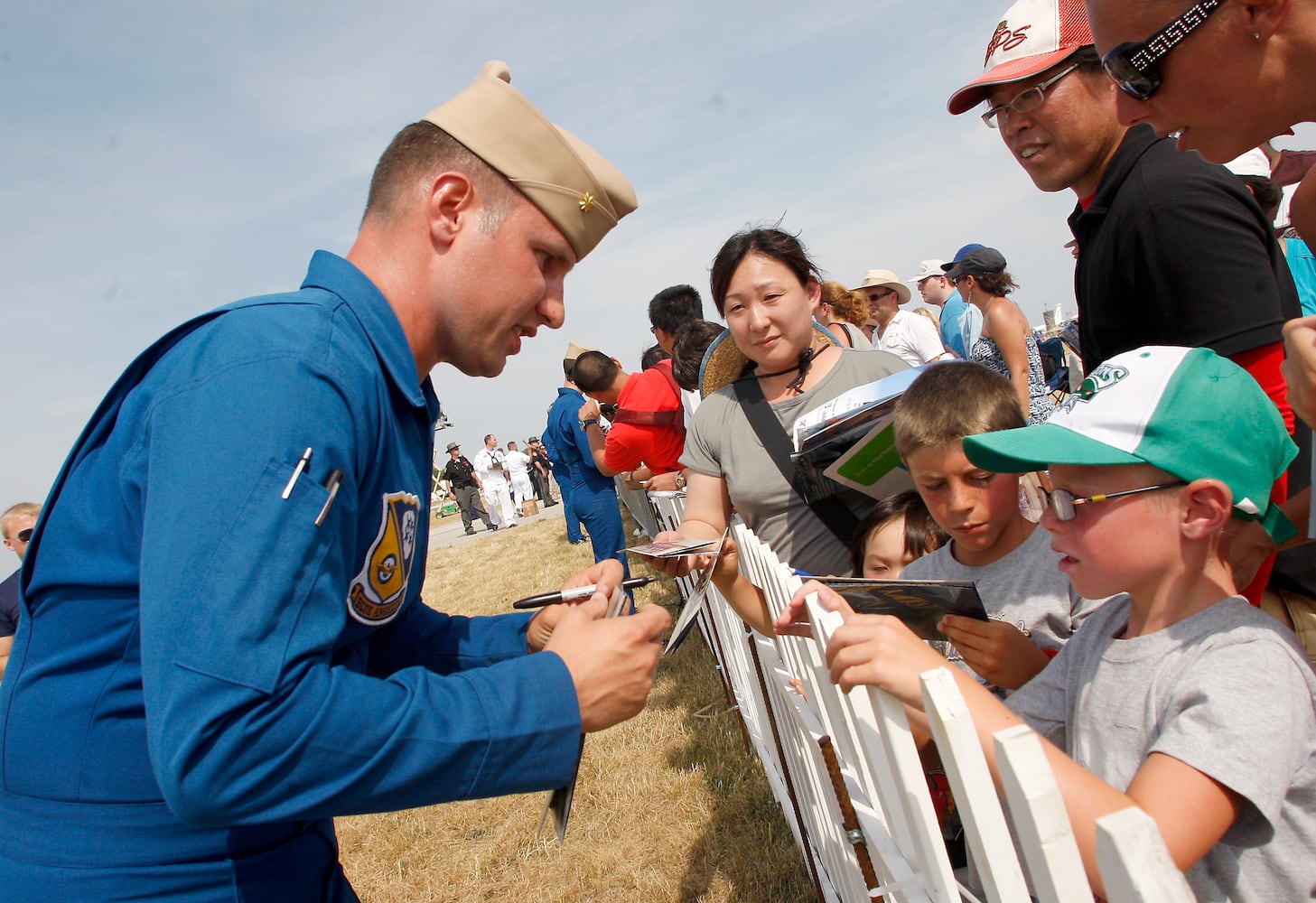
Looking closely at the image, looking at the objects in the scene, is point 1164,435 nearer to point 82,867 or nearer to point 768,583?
point 768,583

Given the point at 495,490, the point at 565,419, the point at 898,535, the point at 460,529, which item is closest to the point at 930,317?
the point at 565,419

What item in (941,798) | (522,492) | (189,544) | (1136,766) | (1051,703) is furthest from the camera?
(522,492)

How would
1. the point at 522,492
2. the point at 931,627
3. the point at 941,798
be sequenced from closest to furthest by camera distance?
the point at 931,627 → the point at 941,798 → the point at 522,492

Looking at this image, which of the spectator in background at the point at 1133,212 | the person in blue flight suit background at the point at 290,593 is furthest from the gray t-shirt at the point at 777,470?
the person in blue flight suit background at the point at 290,593

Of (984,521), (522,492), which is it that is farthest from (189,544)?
(522,492)

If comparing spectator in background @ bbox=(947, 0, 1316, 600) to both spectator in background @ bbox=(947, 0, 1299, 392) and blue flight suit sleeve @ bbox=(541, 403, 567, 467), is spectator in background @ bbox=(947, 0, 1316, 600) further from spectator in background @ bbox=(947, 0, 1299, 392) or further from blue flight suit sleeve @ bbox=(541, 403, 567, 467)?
blue flight suit sleeve @ bbox=(541, 403, 567, 467)

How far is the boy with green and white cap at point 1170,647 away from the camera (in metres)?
1.17

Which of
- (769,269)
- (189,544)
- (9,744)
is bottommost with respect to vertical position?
(9,744)

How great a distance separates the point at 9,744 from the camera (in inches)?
50.5

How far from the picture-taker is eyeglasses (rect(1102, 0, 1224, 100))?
1447 millimetres

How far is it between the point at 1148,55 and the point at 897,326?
21.4 ft

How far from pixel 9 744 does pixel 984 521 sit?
6.78ft

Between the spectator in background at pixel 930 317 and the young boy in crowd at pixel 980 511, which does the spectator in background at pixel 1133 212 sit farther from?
the spectator in background at pixel 930 317

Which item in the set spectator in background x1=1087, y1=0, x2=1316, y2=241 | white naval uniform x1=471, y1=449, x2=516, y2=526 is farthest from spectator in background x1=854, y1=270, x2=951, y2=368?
white naval uniform x1=471, y1=449, x2=516, y2=526
